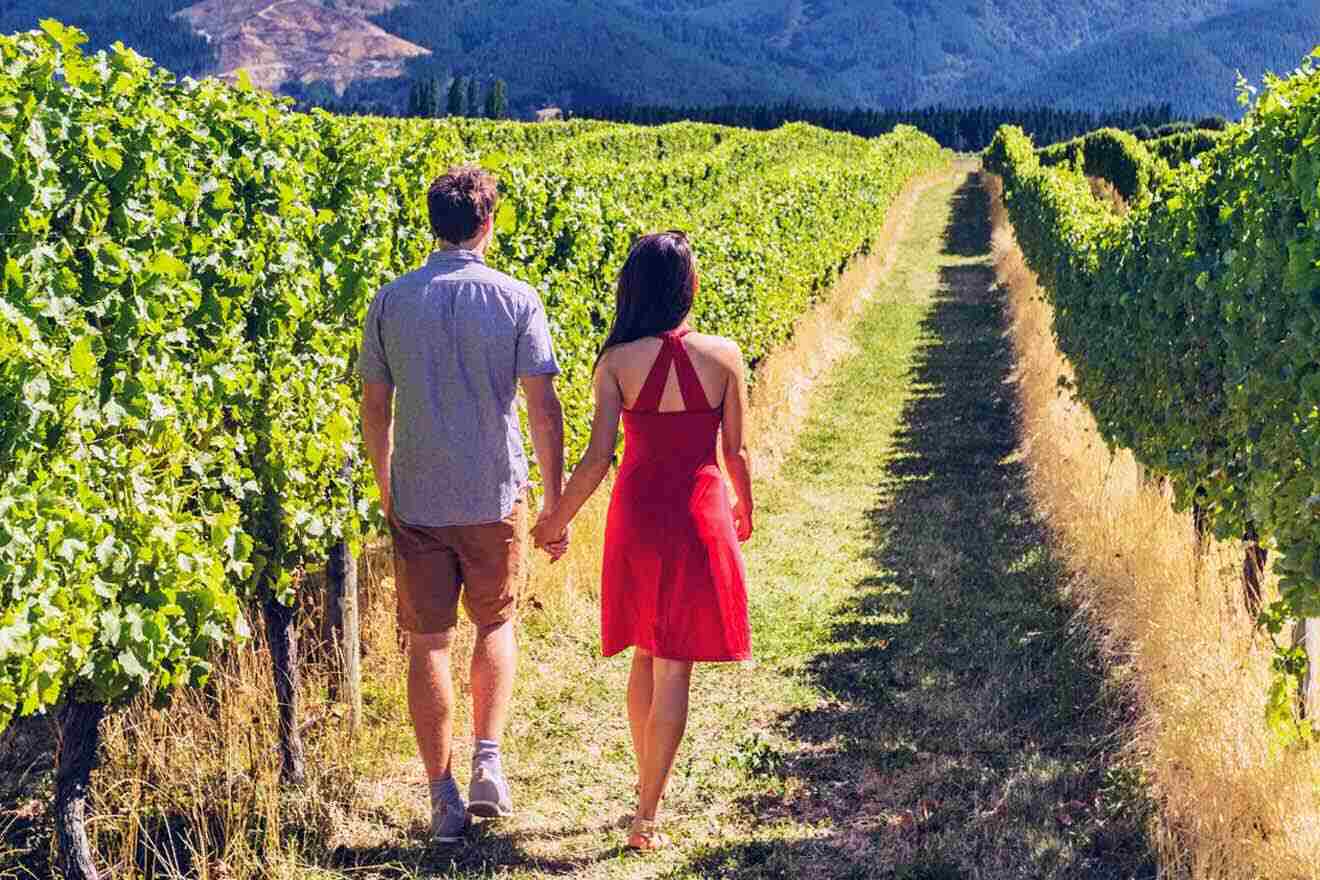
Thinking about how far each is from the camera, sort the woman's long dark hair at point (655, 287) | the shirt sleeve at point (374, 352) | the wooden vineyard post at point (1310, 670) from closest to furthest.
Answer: the woman's long dark hair at point (655, 287) < the shirt sleeve at point (374, 352) < the wooden vineyard post at point (1310, 670)

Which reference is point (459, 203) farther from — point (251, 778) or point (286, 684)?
point (251, 778)

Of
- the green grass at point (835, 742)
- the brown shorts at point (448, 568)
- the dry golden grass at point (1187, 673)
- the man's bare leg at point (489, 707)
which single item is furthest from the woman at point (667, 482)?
the dry golden grass at point (1187, 673)

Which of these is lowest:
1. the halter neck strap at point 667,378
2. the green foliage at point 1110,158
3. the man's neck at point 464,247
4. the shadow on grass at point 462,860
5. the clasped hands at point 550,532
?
the shadow on grass at point 462,860

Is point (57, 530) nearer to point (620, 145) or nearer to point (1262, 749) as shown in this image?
point (1262, 749)

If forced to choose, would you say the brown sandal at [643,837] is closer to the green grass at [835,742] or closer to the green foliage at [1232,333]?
the green grass at [835,742]

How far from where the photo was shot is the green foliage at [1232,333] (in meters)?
4.61

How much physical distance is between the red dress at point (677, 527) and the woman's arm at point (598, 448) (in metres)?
0.08

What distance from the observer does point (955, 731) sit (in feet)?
20.8

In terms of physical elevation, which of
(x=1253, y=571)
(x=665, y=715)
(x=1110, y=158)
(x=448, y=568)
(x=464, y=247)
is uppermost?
(x=1110, y=158)

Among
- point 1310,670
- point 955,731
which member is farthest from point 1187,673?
point 955,731

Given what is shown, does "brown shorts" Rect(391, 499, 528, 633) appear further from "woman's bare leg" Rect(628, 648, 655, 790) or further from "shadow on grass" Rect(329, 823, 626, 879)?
"shadow on grass" Rect(329, 823, 626, 879)

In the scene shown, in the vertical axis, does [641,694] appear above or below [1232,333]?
below

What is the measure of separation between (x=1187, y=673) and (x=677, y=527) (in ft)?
9.02

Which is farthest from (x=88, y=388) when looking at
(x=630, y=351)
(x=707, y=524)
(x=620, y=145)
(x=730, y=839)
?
(x=620, y=145)
